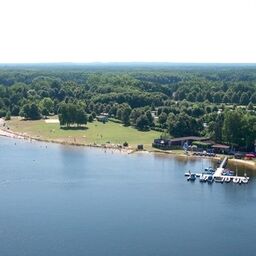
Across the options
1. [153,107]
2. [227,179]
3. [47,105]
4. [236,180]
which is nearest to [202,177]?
[227,179]

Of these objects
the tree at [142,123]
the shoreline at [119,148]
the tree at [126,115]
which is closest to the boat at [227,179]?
the shoreline at [119,148]

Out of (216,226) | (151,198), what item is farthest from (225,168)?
(216,226)

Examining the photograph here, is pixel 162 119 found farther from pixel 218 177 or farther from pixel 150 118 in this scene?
pixel 218 177

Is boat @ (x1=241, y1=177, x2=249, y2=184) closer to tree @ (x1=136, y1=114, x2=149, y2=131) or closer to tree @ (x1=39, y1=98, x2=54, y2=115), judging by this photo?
tree @ (x1=136, y1=114, x2=149, y2=131)

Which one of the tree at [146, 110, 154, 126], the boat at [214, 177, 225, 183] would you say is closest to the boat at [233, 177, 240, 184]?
the boat at [214, 177, 225, 183]

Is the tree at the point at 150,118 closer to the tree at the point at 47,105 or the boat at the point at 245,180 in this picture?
the tree at the point at 47,105
